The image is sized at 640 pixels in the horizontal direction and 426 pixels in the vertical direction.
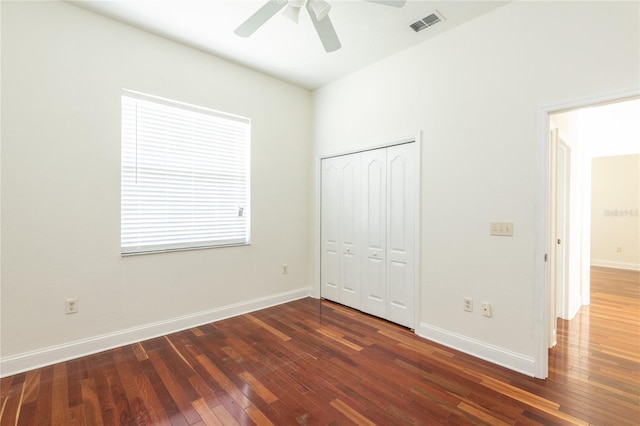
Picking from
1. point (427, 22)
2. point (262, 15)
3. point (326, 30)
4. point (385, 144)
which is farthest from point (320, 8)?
point (385, 144)

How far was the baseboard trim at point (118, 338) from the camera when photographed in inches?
92.7

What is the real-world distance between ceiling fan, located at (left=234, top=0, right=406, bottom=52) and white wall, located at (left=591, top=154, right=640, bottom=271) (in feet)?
26.0

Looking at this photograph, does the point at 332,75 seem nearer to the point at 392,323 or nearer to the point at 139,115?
the point at 139,115

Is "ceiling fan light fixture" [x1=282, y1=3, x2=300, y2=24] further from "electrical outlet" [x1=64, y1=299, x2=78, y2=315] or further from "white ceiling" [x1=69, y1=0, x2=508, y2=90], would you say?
"electrical outlet" [x1=64, y1=299, x2=78, y2=315]

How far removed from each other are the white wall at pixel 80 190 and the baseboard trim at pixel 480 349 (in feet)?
7.59

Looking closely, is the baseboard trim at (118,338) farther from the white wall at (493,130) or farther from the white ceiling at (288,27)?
the white ceiling at (288,27)

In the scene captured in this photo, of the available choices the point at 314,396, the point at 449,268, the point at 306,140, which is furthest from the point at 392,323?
the point at 306,140

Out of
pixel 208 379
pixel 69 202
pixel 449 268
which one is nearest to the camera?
pixel 208 379

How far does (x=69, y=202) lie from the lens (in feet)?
8.42

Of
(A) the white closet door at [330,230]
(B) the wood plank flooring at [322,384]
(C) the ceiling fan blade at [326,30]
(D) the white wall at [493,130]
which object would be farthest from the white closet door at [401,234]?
(C) the ceiling fan blade at [326,30]

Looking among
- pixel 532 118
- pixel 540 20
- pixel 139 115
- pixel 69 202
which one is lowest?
pixel 69 202

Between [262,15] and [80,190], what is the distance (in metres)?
2.20

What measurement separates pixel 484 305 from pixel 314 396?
1695mm

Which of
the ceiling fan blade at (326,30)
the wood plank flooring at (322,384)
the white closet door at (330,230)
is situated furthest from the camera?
the white closet door at (330,230)
